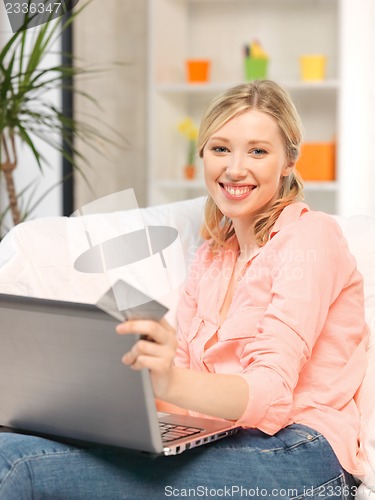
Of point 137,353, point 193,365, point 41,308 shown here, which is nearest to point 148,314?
point 137,353

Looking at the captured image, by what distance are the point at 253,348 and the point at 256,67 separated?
261 centimetres

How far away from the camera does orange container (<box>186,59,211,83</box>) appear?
387cm

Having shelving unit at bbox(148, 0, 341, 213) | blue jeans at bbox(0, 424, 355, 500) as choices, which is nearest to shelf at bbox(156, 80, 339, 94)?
shelving unit at bbox(148, 0, 341, 213)

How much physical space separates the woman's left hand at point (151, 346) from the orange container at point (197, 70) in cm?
296

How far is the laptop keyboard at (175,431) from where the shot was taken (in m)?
1.25

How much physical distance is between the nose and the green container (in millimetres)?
2274

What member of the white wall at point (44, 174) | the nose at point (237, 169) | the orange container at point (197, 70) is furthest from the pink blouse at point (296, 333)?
the orange container at point (197, 70)

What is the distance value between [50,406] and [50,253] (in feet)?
2.11

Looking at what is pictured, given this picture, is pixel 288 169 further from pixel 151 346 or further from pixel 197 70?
pixel 197 70

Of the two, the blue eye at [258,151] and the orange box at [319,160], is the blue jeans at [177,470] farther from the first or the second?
the orange box at [319,160]

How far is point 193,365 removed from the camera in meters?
1.61

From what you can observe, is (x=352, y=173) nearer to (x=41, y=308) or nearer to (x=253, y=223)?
(x=253, y=223)

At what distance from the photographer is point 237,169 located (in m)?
1.55

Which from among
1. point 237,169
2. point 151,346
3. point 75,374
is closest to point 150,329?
point 151,346
